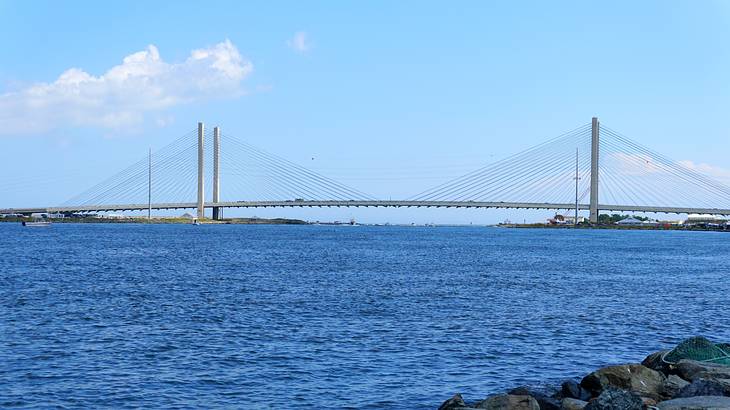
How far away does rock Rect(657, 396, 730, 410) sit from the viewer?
1088cm

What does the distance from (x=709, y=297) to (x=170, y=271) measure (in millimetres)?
25860

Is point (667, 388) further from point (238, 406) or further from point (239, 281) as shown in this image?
point (239, 281)

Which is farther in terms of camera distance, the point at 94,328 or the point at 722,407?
the point at 94,328

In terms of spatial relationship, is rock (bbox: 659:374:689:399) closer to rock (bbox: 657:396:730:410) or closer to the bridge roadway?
rock (bbox: 657:396:730:410)

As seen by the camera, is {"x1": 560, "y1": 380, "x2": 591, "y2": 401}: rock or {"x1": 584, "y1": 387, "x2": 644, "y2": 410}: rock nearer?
{"x1": 584, "y1": 387, "x2": 644, "y2": 410}: rock

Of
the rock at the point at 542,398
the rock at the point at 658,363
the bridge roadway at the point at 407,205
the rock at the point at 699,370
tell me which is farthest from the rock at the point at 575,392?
the bridge roadway at the point at 407,205

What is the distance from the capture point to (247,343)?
1950 centimetres

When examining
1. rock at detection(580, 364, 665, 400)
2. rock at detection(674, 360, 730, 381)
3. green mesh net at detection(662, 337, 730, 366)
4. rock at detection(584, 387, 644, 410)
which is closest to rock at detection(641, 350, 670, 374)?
green mesh net at detection(662, 337, 730, 366)

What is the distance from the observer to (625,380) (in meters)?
13.8

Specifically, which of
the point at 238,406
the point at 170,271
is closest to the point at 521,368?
the point at 238,406

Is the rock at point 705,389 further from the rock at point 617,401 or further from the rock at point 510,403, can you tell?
the rock at point 510,403

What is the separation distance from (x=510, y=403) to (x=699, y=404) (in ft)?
8.54

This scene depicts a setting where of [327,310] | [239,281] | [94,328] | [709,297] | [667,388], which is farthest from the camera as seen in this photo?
[239,281]

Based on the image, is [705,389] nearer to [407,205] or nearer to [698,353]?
[698,353]
